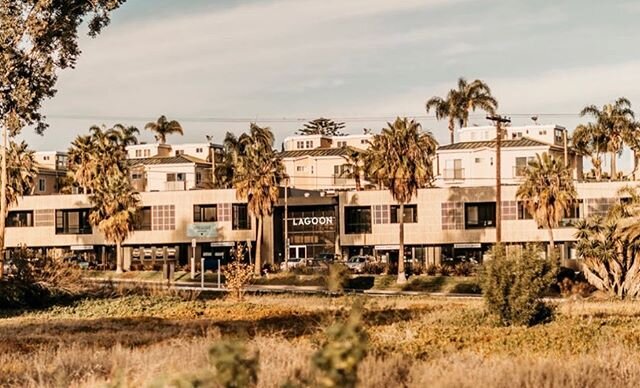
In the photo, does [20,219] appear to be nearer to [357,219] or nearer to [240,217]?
[240,217]

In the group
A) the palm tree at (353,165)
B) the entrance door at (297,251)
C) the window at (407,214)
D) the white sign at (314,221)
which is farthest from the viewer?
the palm tree at (353,165)

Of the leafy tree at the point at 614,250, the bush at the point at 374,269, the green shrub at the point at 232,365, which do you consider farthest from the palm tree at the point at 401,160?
the green shrub at the point at 232,365

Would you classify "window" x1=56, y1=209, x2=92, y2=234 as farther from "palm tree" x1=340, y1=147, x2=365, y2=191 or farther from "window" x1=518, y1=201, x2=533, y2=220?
"window" x1=518, y1=201, x2=533, y2=220

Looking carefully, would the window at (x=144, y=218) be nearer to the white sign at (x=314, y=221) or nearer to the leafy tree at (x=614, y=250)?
the white sign at (x=314, y=221)

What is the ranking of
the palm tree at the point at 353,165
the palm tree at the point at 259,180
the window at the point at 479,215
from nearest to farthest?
1. the palm tree at the point at 259,180
2. the window at the point at 479,215
3. the palm tree at the point at 353,165

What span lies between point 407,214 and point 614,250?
38147 millimetres

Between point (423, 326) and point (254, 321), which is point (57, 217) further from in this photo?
point (423, 326)

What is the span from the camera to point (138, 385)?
15141 millimetres

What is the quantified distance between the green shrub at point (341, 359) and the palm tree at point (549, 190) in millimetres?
69621

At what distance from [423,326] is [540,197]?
46.3 meters

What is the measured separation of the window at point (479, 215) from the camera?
8869cm

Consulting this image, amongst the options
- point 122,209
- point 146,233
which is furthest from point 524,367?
point 146,233

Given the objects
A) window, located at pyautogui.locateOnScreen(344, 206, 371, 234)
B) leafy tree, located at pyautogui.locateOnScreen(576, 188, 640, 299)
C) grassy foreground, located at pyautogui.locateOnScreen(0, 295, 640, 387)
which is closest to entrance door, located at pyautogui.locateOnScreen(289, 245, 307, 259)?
window, located at pyautogui.locateOnScreen(344, 206, 371, 234)

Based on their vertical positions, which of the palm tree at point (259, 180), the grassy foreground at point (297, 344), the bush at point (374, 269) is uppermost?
the palm tree at point (259, 180)
